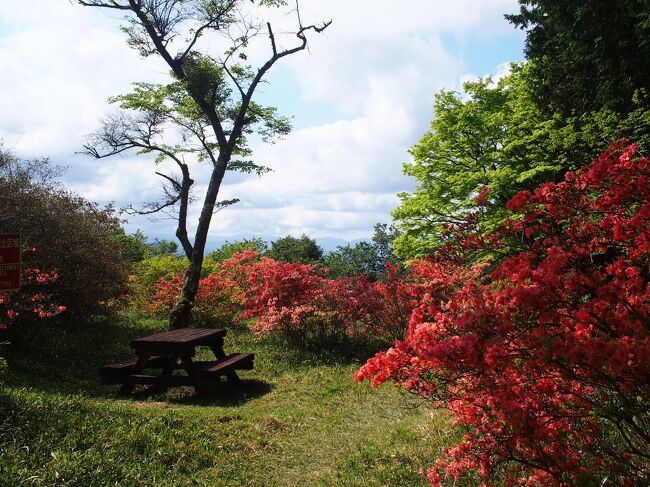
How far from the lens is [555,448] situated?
3275 millimetres

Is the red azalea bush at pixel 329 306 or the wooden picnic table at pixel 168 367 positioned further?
the red azalea bush at pixel 329 306

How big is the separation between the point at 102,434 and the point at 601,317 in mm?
4687

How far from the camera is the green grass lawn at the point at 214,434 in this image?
13.9 feet

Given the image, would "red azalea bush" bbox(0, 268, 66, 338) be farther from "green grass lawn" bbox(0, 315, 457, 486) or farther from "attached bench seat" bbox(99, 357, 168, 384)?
"attached bench seat" bbox(99, 357, 168, 384)

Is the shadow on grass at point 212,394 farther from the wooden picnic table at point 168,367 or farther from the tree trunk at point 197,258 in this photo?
the tree trunk at point 197,258

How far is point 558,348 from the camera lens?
8.54ft

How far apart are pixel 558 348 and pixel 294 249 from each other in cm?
2335

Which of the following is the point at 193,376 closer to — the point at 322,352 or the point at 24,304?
the point at 322,352

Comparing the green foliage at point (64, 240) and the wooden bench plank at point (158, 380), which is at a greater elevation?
the green foliage at point (64, 240)

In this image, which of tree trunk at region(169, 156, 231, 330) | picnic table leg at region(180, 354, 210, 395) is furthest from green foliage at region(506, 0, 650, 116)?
picnic table leg at region(180, 354, 210, 395)

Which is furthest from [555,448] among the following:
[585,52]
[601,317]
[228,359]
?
[585,52]

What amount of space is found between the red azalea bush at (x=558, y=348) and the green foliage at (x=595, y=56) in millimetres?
7398

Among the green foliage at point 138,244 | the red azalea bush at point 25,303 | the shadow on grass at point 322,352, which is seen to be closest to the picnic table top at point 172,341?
the red azalea bush at point 25,303

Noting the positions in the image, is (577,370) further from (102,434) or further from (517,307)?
(102,434)
